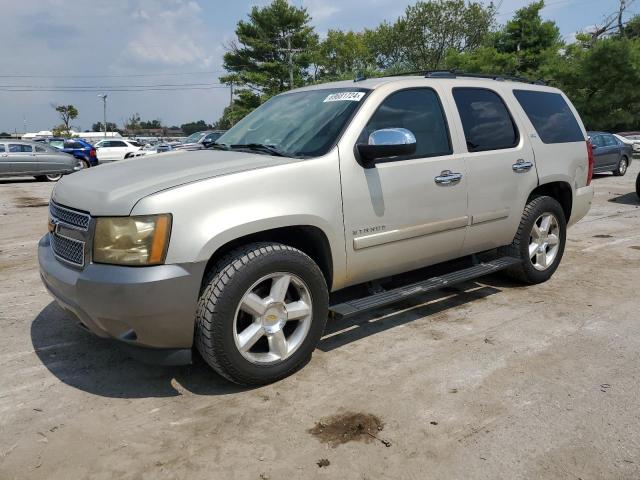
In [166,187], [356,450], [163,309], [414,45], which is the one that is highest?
[414,45]

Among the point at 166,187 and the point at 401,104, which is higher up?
the point at 401,104

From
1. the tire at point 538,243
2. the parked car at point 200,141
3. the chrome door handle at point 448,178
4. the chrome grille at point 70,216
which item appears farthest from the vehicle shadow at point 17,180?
the chrome door handle at point 448,178

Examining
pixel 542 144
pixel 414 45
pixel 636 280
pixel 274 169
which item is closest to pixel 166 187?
pixel 274 169

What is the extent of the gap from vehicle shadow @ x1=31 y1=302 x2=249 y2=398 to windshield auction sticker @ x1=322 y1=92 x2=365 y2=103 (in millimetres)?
2029

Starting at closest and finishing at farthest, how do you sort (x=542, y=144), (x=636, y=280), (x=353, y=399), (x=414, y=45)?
(x=353, y=399)
(x=542, y=144)
(x=636, y=280)
(x=414, y=45)

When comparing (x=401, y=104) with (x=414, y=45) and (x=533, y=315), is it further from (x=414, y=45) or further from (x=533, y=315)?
(x=414, y=45)

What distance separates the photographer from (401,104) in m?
3.80

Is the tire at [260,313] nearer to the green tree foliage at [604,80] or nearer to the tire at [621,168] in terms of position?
the tire at [621,168]

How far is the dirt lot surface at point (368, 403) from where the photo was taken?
8.04ft

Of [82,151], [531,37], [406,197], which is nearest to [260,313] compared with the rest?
[406,197]

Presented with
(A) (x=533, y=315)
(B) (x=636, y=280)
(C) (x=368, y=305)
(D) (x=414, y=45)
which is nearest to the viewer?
(C) (x=368, y=305)

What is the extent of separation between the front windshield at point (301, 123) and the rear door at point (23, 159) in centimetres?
1550

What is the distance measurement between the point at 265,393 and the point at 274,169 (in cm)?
131

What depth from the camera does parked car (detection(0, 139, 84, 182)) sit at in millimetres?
16906
